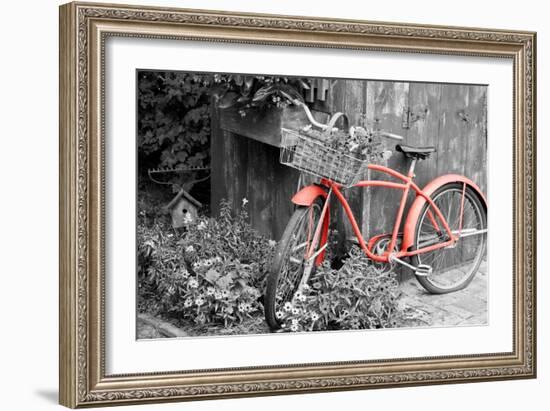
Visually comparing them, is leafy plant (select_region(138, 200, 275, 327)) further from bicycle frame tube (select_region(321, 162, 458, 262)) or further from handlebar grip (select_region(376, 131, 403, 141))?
handlebar grip (select_region(376, 131, 403, 141))

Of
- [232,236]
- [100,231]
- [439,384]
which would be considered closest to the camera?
[100,231]

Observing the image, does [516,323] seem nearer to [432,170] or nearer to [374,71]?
[432,170]

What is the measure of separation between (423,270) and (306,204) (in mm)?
733

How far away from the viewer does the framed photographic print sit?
5266 millimetres

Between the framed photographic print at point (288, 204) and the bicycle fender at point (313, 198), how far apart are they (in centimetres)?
1

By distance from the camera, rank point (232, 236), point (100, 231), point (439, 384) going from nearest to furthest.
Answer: point (100, 231) < point (232, 236) < point (439, 384)

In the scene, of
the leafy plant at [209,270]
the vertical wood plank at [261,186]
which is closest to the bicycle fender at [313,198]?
the vertical wood plank at [261,186]

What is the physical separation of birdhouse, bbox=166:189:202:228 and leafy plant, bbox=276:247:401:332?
2.04ft

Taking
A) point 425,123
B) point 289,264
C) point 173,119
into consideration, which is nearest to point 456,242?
point 425,123

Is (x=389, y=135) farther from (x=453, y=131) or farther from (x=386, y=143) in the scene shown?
(x=453, y=131)

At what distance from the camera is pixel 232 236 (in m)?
5.62

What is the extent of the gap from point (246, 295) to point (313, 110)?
92 cm

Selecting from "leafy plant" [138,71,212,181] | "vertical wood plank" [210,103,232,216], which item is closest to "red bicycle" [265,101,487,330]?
"vertical wood plank" [210,103,232,216]

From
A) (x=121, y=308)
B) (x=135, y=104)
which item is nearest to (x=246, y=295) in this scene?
(x=121, y=308)
